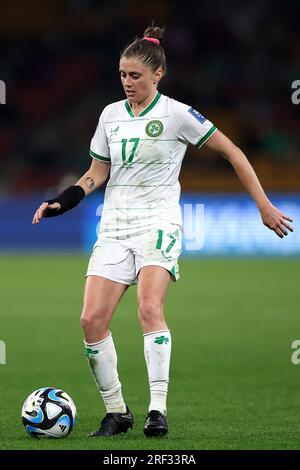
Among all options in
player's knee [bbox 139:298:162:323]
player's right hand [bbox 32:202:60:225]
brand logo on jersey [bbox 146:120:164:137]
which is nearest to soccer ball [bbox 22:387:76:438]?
player's knee [bbox 139:298:162:323]

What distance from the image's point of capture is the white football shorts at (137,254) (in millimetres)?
6043

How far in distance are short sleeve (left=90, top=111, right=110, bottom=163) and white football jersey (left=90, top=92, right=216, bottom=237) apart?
0.06 m

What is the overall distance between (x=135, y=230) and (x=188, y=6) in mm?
23478

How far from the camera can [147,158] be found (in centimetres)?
609

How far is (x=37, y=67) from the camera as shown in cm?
2870

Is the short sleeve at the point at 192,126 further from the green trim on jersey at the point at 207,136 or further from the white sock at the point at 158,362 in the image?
the white sock at the point at 158,362

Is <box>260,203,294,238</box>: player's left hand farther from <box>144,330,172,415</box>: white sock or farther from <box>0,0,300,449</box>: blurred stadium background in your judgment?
<box>0,0,300,449</box>: blurred stadium background

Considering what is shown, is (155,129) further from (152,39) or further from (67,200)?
(67,200)

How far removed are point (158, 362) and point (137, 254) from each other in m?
0.63

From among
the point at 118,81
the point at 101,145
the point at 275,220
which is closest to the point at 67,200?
the point at 101,145

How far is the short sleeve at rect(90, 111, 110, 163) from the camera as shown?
6.28 metres

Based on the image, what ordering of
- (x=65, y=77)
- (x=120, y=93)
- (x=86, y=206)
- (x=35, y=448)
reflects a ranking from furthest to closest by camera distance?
(x=65, y=77) → (x=120, y=93) → (x=86, y=206) → (x=35, y=448)

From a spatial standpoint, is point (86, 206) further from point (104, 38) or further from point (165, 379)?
point (165, 379)

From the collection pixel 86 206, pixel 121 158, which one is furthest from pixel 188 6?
pixel 121 158
